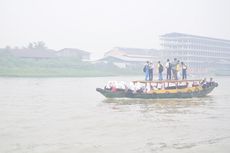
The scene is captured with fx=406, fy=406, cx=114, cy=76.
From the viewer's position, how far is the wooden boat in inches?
805

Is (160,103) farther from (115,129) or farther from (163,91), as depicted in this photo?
(115,129)

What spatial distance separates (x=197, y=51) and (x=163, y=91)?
195ft

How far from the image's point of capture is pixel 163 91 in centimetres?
2080

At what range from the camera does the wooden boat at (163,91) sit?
20453 mm

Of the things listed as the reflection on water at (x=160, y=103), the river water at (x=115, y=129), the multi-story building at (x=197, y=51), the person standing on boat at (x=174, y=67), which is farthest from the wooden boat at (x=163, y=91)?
the multi-story building at (x=197, y=51)

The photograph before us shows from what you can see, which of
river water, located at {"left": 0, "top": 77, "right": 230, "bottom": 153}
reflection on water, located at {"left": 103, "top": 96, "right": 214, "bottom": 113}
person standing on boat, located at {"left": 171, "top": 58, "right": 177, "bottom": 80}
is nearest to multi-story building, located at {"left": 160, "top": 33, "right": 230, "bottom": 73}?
person standing on boat, located at {"left": 171, "top": 58, "right": 177, "bottom": 80}

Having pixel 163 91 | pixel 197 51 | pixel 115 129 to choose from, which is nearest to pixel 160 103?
pixel 163 91

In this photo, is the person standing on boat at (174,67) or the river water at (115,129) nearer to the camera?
the river water at (115,129)

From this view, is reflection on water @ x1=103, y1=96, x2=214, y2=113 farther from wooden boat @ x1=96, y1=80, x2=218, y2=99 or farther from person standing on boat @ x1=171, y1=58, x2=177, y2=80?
person standing on boat @ x1=171, y1=58, x2=177, y2=80

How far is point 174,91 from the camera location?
822 inches

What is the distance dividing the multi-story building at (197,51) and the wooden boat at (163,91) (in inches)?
2159

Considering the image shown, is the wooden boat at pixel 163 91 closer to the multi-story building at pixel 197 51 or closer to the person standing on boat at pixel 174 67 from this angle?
the person standing on boat at pixel 174 67

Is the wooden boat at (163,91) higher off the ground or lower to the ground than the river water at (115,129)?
higher

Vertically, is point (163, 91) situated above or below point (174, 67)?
below
